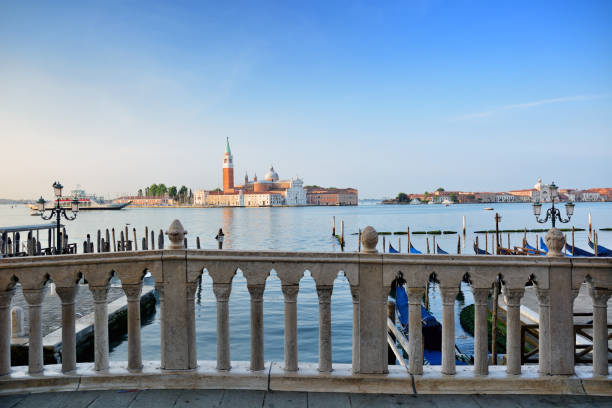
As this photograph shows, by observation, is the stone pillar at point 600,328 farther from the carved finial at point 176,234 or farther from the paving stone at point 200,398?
the carved finial at point 176,234

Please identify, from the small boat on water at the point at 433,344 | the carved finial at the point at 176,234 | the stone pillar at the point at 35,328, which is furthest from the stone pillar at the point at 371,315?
the small boat on water at the point at 433,344

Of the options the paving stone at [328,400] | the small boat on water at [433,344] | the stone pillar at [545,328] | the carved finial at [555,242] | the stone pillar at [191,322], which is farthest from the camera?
the small boat on water at [433,344]

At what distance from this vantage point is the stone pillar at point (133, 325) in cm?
346

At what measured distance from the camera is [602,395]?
3299mm

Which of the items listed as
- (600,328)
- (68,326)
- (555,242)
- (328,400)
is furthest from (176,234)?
(600,328)

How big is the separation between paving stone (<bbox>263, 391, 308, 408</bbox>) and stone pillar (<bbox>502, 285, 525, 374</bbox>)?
5.28ft

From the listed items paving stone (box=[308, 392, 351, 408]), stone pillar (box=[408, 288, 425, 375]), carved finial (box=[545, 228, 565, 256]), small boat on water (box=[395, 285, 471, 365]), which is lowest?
small boat on water (box=[395, 285, 471, 365])

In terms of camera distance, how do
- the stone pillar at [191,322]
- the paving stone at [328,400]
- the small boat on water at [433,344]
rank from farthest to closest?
the small boat on water at [433,344] < the stone pillar at [191,322] < the paving stone at [328,400]

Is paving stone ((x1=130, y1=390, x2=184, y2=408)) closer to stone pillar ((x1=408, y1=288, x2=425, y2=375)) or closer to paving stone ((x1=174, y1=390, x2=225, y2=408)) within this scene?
paving stone ((x1=174, y1=390, x2=225, y2=408))

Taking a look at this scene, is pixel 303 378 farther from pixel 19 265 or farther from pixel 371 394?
pixel 19 265

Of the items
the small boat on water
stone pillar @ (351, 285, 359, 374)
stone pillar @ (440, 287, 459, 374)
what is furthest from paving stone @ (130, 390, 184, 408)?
the small boat on water

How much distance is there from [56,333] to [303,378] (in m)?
7.77

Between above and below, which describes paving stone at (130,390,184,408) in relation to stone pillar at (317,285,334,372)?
below

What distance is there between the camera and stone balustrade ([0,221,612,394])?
3350 millimetres
